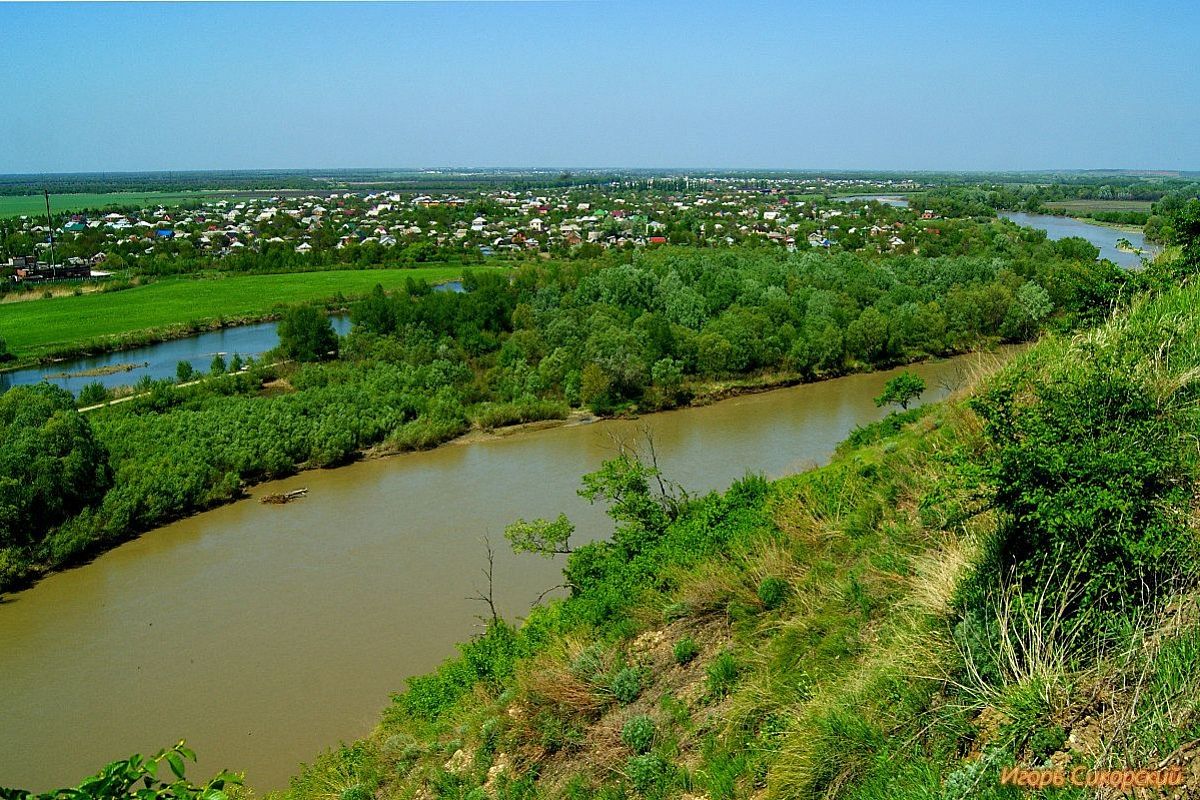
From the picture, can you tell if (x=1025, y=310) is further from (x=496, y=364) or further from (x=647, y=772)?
(x=647, y=772)

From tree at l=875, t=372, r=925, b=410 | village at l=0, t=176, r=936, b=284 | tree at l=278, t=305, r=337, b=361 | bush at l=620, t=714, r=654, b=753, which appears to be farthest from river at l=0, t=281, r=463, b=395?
bush at l=620, t=714, r=654, b=753

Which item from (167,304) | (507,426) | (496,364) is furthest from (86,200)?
(507,426)

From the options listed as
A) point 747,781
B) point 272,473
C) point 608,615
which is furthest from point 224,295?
point 747,781

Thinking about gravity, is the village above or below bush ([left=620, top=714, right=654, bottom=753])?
above

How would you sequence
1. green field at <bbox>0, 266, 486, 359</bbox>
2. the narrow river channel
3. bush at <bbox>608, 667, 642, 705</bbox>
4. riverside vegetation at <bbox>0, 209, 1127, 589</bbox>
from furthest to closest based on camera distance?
1. green field at <bbox>0, 266, 486, 359</bbox>
2. riverside vegetation at <bbox>0, 209, 1127, 589</bbox>
3. the narrow river channel
4. bush at <bbox>608, 667, 642, 705</bbox>

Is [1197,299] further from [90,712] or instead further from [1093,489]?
[90,712]

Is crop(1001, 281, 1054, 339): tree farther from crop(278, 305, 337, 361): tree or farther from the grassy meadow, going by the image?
the grassy meadow
